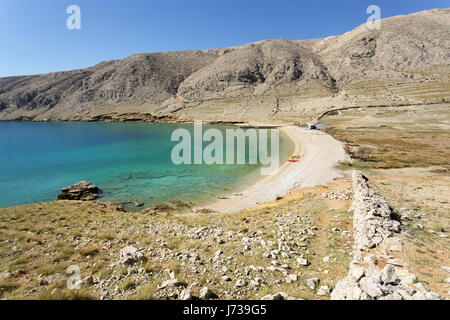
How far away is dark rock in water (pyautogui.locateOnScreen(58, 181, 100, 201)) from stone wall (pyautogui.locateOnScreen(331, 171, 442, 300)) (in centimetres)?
2532

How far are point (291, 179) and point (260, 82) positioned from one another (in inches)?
5449

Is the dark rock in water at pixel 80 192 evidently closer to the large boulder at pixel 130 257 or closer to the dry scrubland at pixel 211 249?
the dry scrubland at pixel 211 249

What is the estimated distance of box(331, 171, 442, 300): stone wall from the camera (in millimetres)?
4344

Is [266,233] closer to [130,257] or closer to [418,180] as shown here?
[130,257]

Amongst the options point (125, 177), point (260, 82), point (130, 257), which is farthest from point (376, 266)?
point (260, 82)

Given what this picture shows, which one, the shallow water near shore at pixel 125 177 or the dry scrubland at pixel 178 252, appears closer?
the dry scrubland at pixel 178 252

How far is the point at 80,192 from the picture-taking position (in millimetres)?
22406

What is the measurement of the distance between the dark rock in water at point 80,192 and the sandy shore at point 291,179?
1488 centimetres

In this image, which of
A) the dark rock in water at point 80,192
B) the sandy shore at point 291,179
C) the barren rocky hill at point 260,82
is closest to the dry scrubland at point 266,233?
the sandy shore at point 291,179

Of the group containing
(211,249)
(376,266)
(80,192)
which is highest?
(376,266)

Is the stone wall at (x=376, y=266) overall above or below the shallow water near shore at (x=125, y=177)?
above

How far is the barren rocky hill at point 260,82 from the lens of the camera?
99.2 meters
